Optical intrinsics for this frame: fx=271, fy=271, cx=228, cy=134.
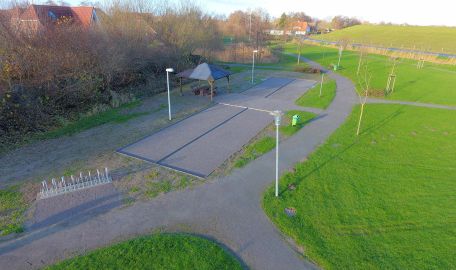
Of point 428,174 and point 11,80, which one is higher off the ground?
point 11,80

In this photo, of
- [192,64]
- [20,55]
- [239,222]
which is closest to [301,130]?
[239,222]

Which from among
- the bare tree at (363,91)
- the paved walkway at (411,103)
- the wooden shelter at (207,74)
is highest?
the wooden shelter at (207,74)

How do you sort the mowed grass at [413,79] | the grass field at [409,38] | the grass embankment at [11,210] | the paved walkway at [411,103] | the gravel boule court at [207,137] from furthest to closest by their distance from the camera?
1. the grass field at [409,38]
2. the mowed grass at [413,79]
3. the paved walkway at [411,103]
4. the gravel boule court at [207,137]
5. the grass embankment at [11,210]

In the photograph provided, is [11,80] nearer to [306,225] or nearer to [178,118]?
[178,118]

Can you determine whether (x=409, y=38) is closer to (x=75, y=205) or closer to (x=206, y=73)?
(x=206, y=73)

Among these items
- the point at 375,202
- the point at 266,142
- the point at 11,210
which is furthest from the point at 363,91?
the point at 11,210

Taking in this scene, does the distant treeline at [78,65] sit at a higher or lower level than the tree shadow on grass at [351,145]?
higher

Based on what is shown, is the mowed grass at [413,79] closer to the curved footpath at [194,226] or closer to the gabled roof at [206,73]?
the gabled roof at [206,73]

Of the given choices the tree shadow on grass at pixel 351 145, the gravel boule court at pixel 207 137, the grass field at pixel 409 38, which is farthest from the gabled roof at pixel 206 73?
the grass field at pixel 409 38
